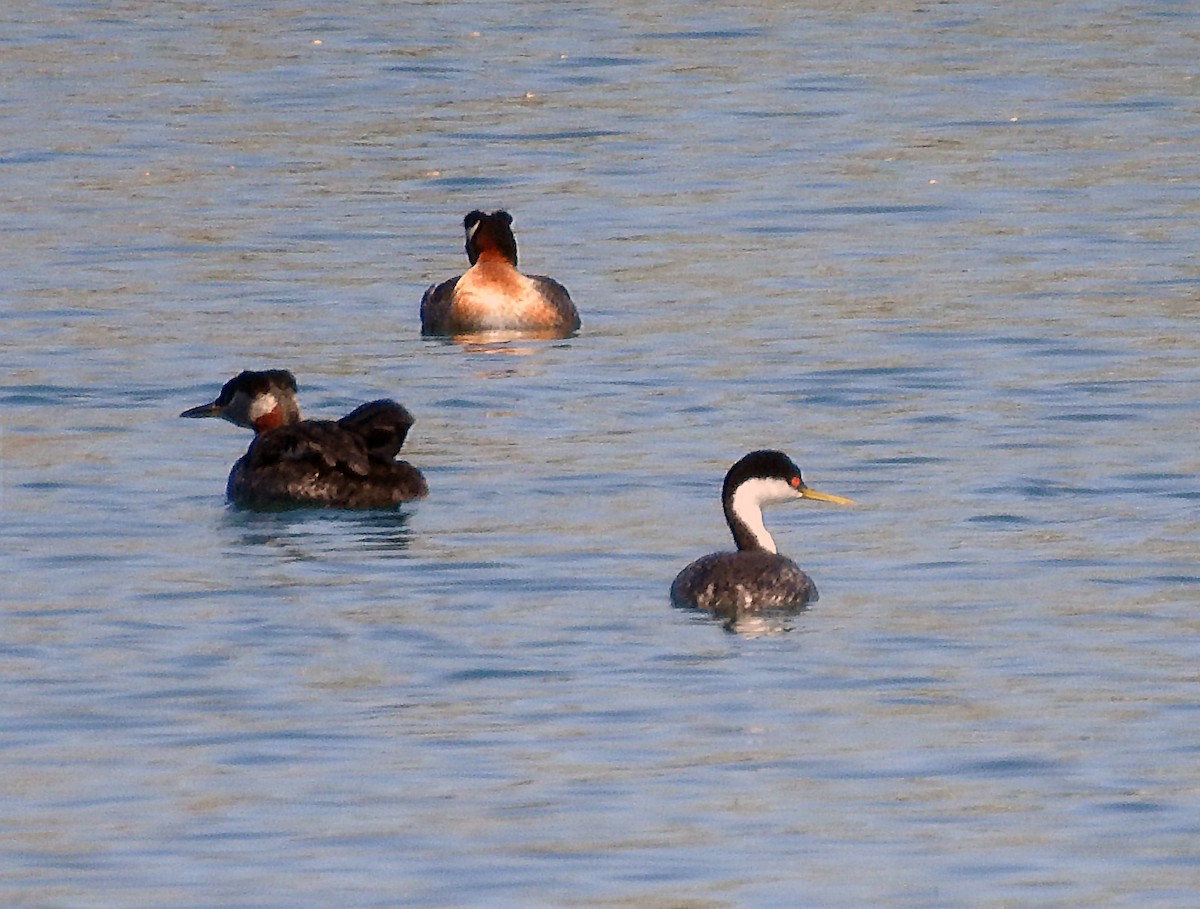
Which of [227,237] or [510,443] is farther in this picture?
[227,237]

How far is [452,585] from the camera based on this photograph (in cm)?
1573

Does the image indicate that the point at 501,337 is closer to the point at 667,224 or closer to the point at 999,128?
the point at 667,224

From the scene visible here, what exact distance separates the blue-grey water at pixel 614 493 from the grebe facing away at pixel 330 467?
0.65 ft

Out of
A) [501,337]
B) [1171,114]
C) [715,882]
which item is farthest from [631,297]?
[715,882]

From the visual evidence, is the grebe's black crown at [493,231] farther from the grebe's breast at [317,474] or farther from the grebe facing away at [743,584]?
the grebe facing away at [743,584]

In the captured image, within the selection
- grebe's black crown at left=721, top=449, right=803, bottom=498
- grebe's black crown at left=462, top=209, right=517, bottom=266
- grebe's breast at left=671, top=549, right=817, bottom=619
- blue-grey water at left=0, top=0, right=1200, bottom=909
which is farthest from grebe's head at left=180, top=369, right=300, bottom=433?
grebe's black crown at left=462, top=209, right=517, bottom=266

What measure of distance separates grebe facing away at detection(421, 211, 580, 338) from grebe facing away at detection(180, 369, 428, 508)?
5.76 m

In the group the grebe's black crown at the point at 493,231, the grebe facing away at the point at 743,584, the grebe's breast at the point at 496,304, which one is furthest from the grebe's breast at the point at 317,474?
the grebe's black crown at the point at 493,231

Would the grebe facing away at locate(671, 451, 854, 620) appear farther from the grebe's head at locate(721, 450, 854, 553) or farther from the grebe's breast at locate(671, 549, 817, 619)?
the grebe's head at locate(721, 450, 854, 553)

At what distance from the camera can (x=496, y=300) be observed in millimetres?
24531

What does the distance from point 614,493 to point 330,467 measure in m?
1.62

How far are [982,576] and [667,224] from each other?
13.2 m

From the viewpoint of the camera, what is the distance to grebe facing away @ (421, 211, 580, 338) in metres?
24.1

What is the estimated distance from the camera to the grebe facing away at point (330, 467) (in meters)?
17.8
